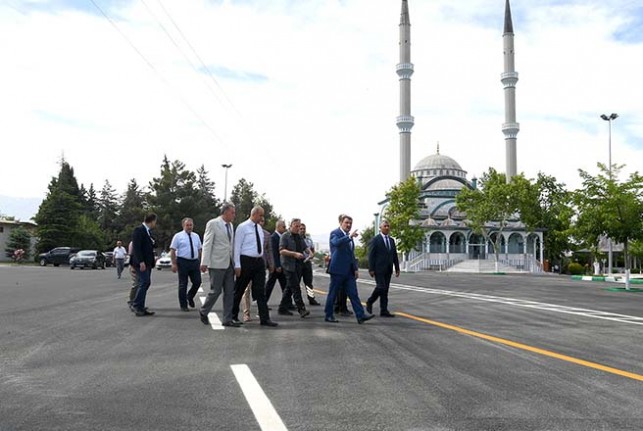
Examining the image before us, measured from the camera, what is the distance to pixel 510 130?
7206 centimetres

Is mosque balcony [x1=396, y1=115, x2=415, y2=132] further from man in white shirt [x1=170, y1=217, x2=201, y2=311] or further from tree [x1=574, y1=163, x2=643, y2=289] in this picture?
man in white shirt [x1=170, y1=217, x2=201, y2=311]

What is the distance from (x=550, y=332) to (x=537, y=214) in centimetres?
6816

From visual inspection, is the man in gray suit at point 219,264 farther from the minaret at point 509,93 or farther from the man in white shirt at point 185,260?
the minaret at point 509,93

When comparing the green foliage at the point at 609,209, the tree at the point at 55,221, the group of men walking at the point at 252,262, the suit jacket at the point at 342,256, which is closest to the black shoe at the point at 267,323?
the group of men walking at the point at 252,262

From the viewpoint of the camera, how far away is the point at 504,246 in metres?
68.4

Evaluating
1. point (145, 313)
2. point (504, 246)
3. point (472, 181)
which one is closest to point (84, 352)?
point (145, 313)

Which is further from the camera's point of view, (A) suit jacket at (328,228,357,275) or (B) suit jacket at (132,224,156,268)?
(B) suit jacket at (132,224,156,268)

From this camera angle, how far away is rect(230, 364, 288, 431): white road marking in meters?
3.67

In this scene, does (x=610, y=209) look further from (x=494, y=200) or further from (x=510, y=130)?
(x=510, y=130)

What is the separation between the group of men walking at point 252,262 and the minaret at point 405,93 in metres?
63.3

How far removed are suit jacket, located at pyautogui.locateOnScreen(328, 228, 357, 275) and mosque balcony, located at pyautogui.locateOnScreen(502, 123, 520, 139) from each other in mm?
67303

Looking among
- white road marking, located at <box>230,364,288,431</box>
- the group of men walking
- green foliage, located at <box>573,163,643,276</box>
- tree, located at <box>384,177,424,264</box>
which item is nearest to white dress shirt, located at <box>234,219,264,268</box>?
the group of men walking

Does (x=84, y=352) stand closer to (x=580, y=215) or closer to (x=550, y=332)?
(x=550, y=332)

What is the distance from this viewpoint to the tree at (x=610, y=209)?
2408 cm
